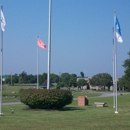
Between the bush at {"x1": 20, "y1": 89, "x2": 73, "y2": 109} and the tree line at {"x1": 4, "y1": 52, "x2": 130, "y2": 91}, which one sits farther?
the tree line at {"x1": 4, "y1": 52, "x2": 130, "y2": 91}

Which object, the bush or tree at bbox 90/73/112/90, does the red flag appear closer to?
the bush

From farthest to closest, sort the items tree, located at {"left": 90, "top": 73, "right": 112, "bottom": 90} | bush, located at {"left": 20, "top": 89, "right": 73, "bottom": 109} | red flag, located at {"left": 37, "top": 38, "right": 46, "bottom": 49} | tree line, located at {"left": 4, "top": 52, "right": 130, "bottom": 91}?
tree, located at {"left": 90, "top": 73, "right": 112, "bottom": 90}, tree line, located at {"left": 4, "top": 52, "right": 130, "bottom": 91}, red flag, located at {"left": 37, "top": 38, "right": 46, "bottom": 49}, bush, located at {"left": 20, "top": 89, "right": 73, "bottom": 109}

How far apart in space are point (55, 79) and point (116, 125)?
130144 millimetres

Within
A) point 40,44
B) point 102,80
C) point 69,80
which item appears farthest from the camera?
point 102,80

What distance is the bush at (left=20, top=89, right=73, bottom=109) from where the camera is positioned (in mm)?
26395

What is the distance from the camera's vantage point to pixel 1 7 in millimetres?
21797

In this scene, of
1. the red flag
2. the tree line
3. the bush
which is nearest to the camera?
the bush

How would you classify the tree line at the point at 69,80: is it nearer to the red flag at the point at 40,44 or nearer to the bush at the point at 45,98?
the red flag at the point at 40,44

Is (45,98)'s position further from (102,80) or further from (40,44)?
(102,80)

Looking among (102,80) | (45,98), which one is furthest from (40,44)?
(102,80)

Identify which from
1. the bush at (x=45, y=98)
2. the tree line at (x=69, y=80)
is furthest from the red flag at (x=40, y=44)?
the tree line at (x=69, y=80)

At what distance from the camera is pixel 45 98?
86.4 ft

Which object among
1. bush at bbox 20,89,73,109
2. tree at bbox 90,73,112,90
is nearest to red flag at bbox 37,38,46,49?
bush at bbox 20,89,73,109

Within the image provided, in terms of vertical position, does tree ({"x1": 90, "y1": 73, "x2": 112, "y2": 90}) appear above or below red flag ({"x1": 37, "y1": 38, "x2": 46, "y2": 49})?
below
